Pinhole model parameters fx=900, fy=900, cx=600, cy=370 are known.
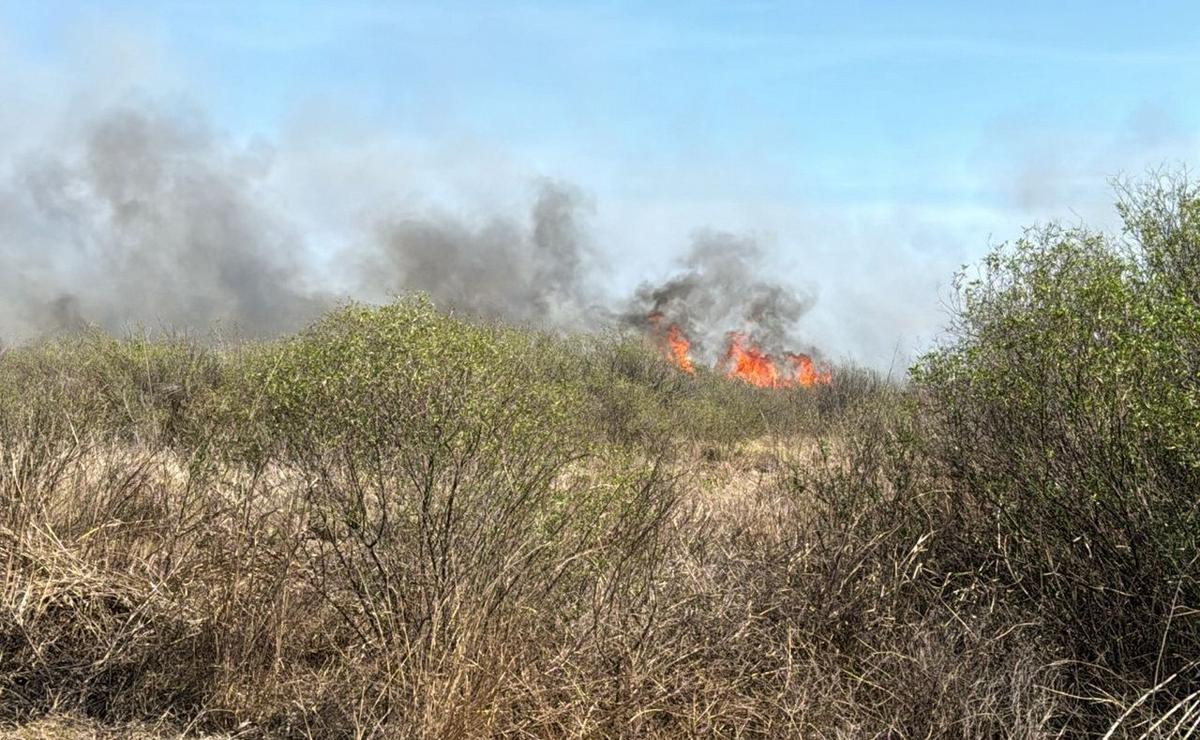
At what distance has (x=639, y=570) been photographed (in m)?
5.27

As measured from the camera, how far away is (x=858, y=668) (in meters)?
5.02

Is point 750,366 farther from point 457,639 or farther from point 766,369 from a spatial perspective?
point 457,639

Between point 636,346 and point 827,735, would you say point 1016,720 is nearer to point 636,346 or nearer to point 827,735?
point 827,735

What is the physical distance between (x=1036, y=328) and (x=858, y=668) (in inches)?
115

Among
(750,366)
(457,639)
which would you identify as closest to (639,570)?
(457,639)

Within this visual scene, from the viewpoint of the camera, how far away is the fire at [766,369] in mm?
28266

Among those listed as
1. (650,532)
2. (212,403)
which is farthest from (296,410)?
(212,403)

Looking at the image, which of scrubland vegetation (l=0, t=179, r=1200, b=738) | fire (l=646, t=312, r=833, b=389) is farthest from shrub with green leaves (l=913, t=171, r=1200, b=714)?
fire (l=646, t=312, r=833, b=389)

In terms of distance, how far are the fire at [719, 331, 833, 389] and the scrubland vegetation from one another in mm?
17772

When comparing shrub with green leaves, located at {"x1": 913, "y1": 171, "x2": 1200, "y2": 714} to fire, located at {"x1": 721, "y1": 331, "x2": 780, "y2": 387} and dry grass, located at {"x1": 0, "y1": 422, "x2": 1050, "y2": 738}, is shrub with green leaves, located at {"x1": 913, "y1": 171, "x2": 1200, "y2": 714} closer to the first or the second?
dry grass, located at {"x1": 0, "y1": 422, "x2": 1050, "y2": 738}

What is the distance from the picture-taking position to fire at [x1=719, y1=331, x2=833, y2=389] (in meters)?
28.3

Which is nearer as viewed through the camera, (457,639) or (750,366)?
(457,639)

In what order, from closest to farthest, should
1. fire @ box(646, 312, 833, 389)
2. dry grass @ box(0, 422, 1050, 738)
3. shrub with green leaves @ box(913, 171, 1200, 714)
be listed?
dry grass @ box(0, 422, 1050, 738)
shrub with green leaves @ box(913, 171, 1200, 714)
fire @ box(646, 312, 833, 389)

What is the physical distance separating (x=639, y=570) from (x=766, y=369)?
36943 millimetres
